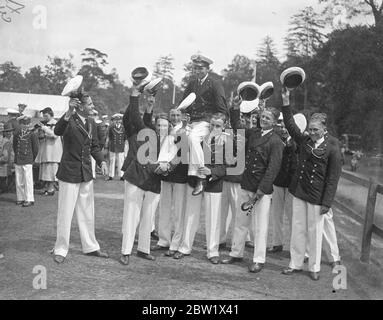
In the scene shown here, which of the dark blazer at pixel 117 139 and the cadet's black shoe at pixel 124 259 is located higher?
the dark blazer at pixel 117 139

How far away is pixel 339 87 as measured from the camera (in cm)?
2838

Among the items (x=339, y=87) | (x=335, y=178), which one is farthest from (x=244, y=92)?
(x=339, y=87)

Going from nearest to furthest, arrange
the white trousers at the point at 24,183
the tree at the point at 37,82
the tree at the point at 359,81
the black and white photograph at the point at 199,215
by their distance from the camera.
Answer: the black and white photograph at the point at 199,215 → the white trousers at the point at 24,183 → the tree at the point at 359,81 → the tree at the point at 37,82

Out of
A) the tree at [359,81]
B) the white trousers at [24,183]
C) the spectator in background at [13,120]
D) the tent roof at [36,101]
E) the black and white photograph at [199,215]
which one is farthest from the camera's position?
the tent roof at [36,101]

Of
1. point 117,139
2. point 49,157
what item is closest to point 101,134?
point 117,139

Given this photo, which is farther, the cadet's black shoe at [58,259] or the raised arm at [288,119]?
the raised arm at [288,119]

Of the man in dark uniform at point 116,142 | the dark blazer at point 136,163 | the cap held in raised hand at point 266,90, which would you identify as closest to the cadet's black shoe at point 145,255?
the dark blazer at point 136,163

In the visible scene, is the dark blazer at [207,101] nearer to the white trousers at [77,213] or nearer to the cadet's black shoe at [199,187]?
the cadet's black shoe at [199,187]

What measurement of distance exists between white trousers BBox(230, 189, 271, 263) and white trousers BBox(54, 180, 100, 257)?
2010mm

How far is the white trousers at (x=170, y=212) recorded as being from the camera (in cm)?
702

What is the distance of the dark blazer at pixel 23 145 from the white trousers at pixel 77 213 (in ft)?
15.4

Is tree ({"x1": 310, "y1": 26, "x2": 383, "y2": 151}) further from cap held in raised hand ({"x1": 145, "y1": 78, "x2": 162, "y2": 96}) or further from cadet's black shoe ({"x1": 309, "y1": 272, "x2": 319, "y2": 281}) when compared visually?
cap held in raised hand ({"x1": 145, "y1": 78, "x2": 162, "y2": 96})

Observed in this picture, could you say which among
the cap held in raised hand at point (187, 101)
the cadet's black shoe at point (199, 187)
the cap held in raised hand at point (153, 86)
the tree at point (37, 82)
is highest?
the tree at point (37, 82)

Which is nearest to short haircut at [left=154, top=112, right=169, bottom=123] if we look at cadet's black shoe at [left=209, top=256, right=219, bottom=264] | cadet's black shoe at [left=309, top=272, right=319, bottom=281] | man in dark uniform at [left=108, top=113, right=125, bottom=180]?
cadet's black shoe at [left=209, top=256, right=219, bottom=264]
